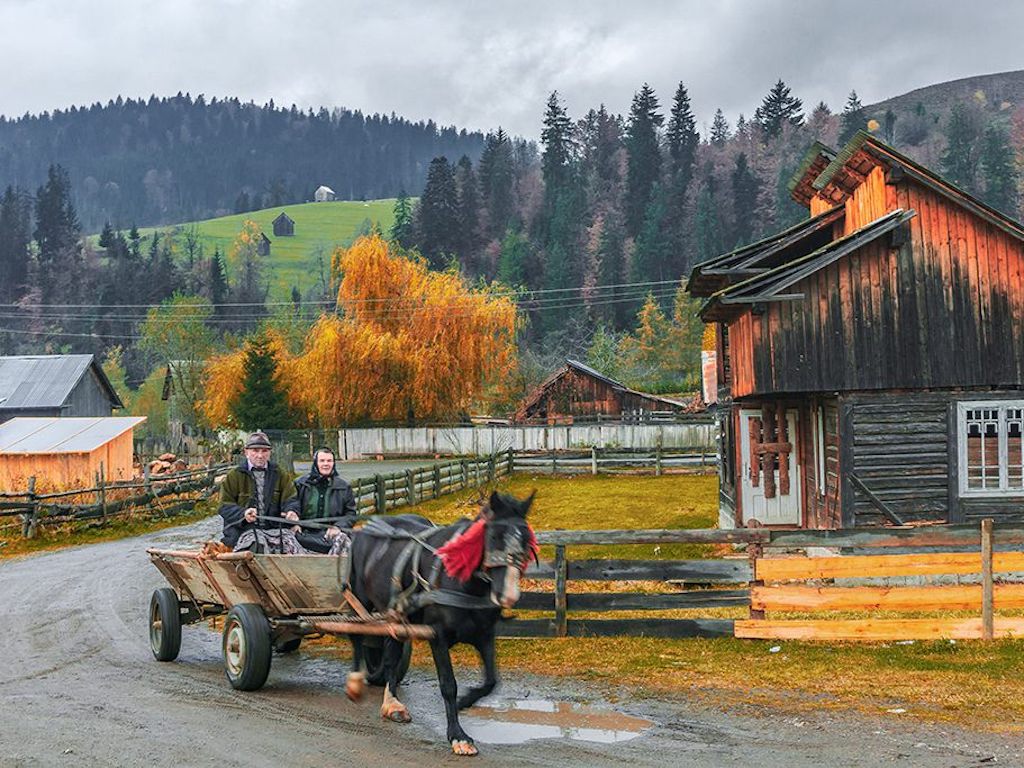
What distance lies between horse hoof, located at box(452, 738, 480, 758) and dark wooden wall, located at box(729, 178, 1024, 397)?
1250 cm

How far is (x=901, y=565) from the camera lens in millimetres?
11914

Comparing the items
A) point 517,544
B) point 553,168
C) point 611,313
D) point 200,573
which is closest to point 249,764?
point 517,544

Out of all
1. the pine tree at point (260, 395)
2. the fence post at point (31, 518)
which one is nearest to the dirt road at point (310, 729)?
the fence post at point (31, 518)

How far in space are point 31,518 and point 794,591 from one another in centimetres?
2079

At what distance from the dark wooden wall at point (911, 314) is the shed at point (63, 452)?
21.5 metres

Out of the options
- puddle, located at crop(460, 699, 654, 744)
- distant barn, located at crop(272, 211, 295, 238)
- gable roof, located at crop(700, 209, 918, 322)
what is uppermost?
distant barn, located at crop(272, 211, 295, 238)

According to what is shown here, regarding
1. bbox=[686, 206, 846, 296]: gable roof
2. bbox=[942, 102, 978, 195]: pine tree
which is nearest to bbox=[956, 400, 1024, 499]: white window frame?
bbox=[686, 206, 846, 296]: gable roof

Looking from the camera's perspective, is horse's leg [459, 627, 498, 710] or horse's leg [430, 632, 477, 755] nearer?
horse's leg [430, 632, 477, 755]

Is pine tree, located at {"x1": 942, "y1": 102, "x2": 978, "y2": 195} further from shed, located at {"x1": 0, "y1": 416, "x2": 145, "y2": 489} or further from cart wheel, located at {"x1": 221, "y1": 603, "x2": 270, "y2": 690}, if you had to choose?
cart wheel, located at {"x1": 221, "y1": 603, "x2": 270, "y2": 690}

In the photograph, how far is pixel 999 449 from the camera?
1894cm

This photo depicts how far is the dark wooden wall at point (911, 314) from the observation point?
19.1 m

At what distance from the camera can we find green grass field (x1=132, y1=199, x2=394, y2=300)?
155375 mm

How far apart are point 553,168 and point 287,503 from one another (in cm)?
12206

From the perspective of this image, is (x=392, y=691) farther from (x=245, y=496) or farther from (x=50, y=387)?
(x=50, y=387)
